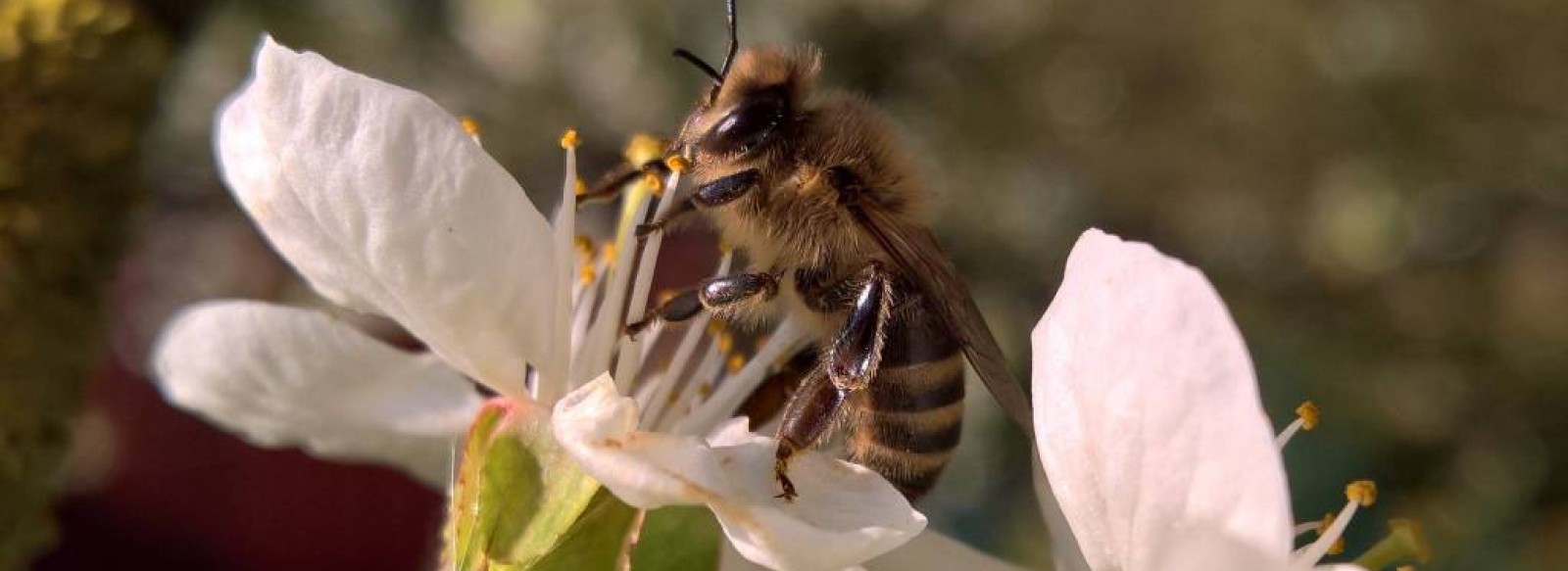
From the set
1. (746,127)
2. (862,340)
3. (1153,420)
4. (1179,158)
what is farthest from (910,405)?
(1179,158)

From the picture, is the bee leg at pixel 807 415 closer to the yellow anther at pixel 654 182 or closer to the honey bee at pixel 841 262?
the honey bee at pixel 841 262

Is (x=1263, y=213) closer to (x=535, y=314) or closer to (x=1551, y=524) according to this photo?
(x=1551, y=524)

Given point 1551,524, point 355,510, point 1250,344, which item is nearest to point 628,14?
point 355,510

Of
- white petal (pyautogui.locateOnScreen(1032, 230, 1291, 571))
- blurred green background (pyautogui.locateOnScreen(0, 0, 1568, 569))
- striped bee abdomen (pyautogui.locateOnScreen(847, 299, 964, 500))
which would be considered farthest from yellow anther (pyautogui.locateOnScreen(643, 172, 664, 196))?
blurred green background (pyautogui.locateOnScreen(0, 0, 1568, 569))

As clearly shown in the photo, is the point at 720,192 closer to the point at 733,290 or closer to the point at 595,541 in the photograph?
the point at 733,290

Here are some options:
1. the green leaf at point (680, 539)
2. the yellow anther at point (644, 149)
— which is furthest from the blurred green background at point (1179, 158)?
the green leaf at point (680, 539)

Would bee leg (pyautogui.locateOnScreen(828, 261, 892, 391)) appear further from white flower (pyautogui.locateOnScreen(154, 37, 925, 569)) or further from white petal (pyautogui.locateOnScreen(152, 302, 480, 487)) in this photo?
white petal (pyautogui.locateOnScreen(152, 302, 480, 487))
